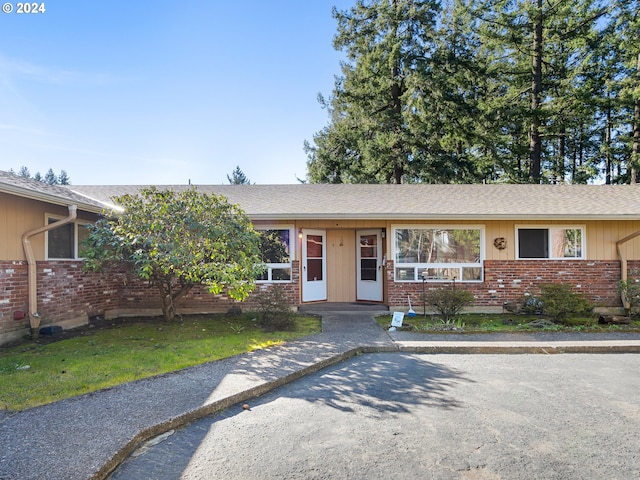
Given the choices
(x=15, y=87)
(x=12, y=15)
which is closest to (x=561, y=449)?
(x=12, y=15)

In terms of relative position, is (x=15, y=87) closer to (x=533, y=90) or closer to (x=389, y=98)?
(x=389, y=98)

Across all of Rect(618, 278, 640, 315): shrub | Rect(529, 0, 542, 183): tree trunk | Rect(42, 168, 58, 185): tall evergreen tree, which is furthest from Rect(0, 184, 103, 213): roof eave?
Rect(42, 168, 58, 185): tall evergreen tree

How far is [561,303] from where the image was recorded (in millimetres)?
8453

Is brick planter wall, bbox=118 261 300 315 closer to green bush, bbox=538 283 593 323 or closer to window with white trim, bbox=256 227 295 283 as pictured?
window with white trim, bbox=256 227 295 283

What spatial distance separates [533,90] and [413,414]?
2212cm

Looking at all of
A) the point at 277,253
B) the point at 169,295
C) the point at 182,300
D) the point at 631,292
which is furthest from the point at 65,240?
the point at 631,292

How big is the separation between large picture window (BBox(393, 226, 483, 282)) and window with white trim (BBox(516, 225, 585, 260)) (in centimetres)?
112

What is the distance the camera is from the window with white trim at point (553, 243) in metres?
9.96

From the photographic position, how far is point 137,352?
20.5 ft

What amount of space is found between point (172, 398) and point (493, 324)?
6856 mm

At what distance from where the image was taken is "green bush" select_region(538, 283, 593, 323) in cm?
845

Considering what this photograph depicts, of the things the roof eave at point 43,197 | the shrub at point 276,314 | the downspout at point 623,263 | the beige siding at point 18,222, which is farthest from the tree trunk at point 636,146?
the beige siding at point 18,222

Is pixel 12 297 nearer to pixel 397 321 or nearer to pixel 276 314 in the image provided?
pixel 276 314

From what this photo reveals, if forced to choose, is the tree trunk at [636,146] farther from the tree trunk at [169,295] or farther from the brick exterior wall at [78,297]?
the tree trunk at [169,295]
